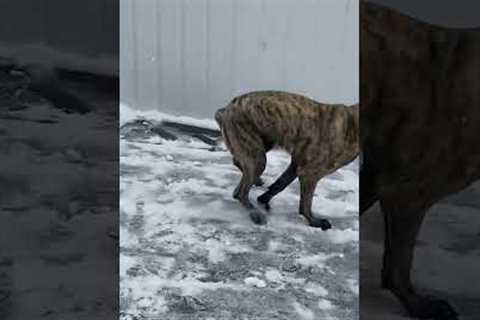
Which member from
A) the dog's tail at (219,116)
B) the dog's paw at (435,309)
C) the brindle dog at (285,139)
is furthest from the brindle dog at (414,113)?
the dog's tail at (219,116)

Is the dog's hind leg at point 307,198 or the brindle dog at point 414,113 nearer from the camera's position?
the brindle dog at point 414,113

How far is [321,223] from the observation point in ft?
8.25

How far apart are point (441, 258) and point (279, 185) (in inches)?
23.3

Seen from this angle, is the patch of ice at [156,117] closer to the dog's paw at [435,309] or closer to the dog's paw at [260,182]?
the dog's paw at [260,182]

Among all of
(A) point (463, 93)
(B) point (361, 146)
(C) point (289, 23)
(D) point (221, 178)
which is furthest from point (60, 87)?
(A) point (463, 93)

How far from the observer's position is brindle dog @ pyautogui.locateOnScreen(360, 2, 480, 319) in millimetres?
2365

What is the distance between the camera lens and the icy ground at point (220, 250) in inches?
98.3

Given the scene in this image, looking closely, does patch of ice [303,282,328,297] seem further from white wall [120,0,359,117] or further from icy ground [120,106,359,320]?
white wall [120,0,359,117]

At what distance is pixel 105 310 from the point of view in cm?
255

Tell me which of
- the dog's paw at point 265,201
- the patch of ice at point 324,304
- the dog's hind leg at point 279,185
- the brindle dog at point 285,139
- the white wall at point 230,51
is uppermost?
the white wall at point 230,51

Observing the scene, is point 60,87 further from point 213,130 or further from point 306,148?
point 306,148

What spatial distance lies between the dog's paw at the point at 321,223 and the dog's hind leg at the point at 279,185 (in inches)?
6.0

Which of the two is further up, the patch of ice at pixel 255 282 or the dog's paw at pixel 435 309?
the patch of ice at pixel 255 282

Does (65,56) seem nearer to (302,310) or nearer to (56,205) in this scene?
(56,205)
